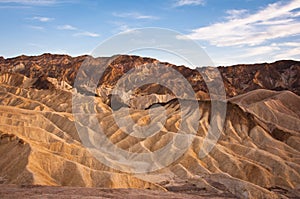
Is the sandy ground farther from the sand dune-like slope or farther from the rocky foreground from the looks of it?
the sand dune-like slope

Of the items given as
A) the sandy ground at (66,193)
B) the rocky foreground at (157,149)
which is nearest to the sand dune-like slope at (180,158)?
the rocky foreground at (157,149)

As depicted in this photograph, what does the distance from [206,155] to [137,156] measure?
13246 mm

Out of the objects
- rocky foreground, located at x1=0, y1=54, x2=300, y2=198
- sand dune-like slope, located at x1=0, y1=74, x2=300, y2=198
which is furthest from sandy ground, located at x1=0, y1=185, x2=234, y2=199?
sand dune-like slope, located at x1=0, y1=74, x2=300, y2=198

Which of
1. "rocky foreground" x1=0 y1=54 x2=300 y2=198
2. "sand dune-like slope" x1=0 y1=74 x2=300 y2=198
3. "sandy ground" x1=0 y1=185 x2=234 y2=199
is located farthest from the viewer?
"sand dune-like slope" x1=0 y1=74 x2=300 y2=198

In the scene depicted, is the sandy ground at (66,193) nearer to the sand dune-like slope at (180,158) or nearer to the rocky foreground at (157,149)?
the rocky foreground at (157,149)

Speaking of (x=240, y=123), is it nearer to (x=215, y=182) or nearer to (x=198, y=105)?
(x=198, y=105)

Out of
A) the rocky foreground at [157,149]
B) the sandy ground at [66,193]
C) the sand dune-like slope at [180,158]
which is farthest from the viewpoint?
the sand dune-like slope at [180,158]

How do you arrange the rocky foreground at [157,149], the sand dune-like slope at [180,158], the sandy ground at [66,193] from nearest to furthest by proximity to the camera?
the sandy ground at [66,193] < the rocky foreground at [157,149] < the sand dune-like slope at [180,158]

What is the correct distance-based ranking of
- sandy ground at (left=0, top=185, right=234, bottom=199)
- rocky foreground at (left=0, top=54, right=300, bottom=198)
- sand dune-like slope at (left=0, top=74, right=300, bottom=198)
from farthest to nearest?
sand dune-like slope at (left=0, top=74, right=300, bottom=198), rocky foreground at (left=0, top=54, right=300, bottom=198), sandy ground at (left=0, top=185, right=234, bottom=199)

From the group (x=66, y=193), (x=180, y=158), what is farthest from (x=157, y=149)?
(x=66, y=193)

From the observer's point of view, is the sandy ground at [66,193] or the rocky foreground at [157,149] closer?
the sandy ground at [66,193]

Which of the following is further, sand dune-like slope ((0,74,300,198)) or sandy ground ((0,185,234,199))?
sand dune-like slope ((0,74,300,198))

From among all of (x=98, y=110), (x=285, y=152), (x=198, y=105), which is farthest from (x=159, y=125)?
(x=98, y=110)

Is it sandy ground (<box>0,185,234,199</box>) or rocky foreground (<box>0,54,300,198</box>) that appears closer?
sandy ground (<box>0,185,234,199</box>)
